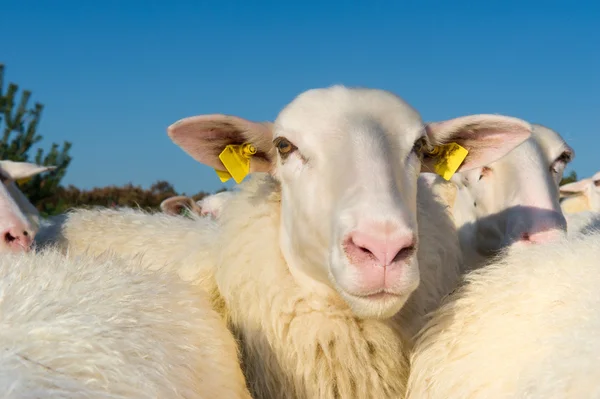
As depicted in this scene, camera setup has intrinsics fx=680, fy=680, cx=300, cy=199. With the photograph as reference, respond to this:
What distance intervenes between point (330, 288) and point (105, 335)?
1.09 meters

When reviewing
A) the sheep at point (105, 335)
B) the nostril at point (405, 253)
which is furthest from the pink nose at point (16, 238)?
the nostril at point (405, 253)

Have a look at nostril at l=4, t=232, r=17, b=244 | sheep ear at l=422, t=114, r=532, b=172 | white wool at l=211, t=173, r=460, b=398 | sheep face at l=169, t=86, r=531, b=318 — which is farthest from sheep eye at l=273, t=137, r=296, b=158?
nostril at l=4, t=232, r=17, b=244

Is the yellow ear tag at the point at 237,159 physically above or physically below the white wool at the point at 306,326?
above

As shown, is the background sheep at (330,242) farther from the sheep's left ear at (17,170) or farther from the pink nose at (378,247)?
the sheep's left ear at (17,170)

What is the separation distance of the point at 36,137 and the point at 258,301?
1158cm

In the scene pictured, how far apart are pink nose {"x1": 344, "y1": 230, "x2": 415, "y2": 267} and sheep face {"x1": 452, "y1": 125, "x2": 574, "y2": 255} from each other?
4.98 ft

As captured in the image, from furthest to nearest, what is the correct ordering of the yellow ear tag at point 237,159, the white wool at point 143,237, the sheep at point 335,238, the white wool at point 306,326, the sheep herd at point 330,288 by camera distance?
the white wool at point 143,237 → the yellow ear tag at point 237,159 → the white wool at point 306,326 → the sheep at point 335,238 → the sheep herd at point 330,288

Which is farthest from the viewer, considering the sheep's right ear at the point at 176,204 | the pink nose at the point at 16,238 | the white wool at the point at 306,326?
the sheep's right ear at the point at 176,204

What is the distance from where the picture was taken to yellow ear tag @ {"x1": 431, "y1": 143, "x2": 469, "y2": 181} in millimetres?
3066

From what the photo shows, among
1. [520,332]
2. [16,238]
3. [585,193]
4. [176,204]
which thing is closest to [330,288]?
[520,332]

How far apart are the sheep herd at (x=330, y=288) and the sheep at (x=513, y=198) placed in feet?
0.06

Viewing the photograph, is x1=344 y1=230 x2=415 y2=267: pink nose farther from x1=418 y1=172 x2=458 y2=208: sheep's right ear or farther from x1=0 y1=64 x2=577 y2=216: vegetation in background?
x1=0 y1=64 x2=577 y2=216: vegetation in background

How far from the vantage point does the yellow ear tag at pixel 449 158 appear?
3.07 meters

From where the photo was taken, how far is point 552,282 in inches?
81.9
